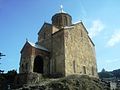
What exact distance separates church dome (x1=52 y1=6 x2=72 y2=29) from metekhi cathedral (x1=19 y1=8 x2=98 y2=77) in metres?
0.39

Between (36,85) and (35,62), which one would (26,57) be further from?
(36,85)

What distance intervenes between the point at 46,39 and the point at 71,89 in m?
14.3

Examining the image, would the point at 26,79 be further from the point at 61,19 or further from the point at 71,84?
the point at 61,19

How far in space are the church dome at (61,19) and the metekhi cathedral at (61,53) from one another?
387mm

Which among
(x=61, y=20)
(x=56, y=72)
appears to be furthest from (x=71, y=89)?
(x=61, y=20)

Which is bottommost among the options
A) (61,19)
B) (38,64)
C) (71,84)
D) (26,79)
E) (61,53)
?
(71,84)

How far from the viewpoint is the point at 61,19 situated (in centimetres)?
4028

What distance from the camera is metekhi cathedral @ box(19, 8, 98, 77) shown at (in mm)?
33375

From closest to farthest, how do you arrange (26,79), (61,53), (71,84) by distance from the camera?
(71,84) → (26,79) → (61,53)

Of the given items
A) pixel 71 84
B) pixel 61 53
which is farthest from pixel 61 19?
pixel 71 84

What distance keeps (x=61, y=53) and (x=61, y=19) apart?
9.21m

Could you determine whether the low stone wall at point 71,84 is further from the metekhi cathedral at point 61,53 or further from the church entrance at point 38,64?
the church entrance at point 38,64

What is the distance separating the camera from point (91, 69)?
3703 centimetres

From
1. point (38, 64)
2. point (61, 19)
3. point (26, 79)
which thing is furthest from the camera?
point (61, 19)
